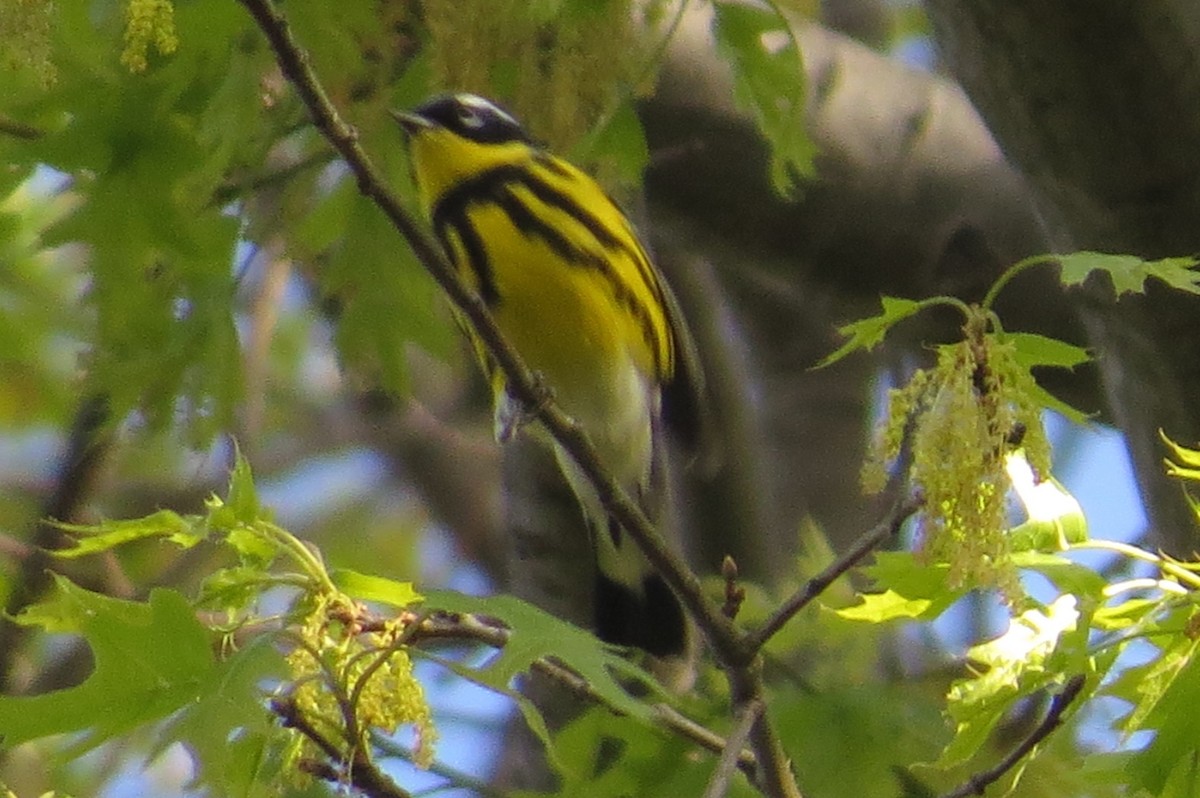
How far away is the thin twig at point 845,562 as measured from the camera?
1.48 m

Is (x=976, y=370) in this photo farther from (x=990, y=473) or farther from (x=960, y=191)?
(x=960, y=191)

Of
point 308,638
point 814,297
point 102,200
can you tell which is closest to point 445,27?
point 102,200

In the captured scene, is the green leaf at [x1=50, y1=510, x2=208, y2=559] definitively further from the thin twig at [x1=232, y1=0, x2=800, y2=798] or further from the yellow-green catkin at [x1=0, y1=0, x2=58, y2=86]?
the yellow-green catkin at [x1=0, y1=0, x2=58, y2=86]

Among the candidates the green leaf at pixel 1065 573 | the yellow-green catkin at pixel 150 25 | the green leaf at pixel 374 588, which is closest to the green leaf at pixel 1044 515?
the green leaf at pixel 1065 573

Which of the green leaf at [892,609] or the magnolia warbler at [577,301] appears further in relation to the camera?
the magnolia warbler at [577,301]

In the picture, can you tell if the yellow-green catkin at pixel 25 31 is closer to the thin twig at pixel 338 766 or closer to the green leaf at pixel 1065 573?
the thin twig at pixel 338 766

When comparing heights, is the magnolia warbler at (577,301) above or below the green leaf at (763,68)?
below

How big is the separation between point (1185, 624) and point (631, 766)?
74cm

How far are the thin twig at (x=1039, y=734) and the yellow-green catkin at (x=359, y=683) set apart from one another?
0.55 m

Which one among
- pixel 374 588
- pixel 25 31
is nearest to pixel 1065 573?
pixel 374 588

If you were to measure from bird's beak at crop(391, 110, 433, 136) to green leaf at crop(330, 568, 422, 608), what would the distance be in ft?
2.44

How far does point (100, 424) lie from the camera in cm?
240

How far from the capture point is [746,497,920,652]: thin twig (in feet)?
4.86

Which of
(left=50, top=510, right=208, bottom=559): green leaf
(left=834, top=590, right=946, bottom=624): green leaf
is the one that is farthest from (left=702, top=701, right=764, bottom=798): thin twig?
(left=50, top=510, right=208, bottom=559): green leaf
